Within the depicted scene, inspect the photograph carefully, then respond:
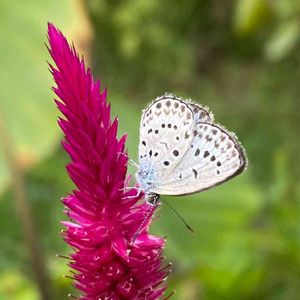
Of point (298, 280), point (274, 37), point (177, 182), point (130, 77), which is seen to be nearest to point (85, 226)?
point (177, 182)

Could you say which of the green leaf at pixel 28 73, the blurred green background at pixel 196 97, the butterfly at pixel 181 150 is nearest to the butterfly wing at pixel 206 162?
the butterfly at pixel 181 150

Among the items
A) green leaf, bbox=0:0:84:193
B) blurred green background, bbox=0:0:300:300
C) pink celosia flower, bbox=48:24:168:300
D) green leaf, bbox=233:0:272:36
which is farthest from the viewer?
green leaf, bbox=233:0:272:36

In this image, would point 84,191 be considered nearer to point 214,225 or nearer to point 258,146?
point 214,225

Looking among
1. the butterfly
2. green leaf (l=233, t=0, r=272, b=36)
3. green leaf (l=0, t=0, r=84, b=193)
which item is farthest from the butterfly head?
green leaf (l=233, t=0, r=272, b=36)

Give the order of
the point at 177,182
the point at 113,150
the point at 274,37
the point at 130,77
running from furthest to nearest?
the point at 130,77 < the point at 274,37 < the point at 177,182 < the point at 113,150

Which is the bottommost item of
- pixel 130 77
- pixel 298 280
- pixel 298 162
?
pixel 298 280

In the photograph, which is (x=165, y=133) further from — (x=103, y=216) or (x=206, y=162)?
(x=103, y=216)

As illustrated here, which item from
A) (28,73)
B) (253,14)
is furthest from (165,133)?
(253,14)

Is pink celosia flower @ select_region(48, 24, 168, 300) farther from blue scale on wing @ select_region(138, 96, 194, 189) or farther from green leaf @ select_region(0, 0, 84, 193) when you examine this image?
green leaf @ select_region(0, 0, 84, 193)

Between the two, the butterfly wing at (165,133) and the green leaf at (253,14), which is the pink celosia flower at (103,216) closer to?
the butterfly wing at (165,133)
